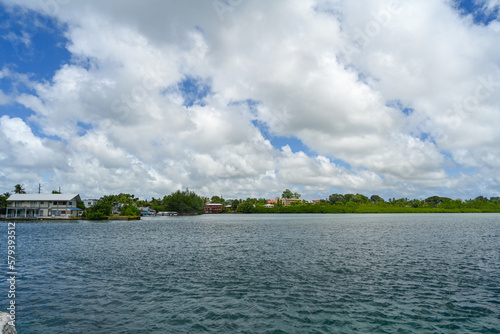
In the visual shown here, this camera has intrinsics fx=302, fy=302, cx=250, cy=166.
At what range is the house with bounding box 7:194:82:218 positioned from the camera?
143375mm

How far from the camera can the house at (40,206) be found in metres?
143

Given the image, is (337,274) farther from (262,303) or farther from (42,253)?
(42,253)

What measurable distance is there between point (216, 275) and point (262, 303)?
9.55m

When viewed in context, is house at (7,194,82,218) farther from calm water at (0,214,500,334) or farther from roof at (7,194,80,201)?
calm water at (0,214,500,334)

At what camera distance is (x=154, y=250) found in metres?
46.9

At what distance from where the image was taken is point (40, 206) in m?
145

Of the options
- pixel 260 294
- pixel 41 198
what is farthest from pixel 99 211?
pixel 260 294

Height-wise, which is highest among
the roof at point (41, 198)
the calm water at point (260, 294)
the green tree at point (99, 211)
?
the roof at point (41, 198)

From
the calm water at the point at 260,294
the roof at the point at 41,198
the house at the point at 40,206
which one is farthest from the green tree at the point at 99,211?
the calm water at the point at 260,294

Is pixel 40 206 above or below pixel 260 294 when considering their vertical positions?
above

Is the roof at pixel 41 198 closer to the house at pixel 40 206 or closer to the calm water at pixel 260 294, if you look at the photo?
the house at pixel 40 206

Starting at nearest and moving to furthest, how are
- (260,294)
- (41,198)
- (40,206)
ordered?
(260,294) < (41,198) < (40,206)

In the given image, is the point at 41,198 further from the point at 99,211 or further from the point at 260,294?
the point at 260,294

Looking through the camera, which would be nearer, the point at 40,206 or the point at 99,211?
the point at 99,211
